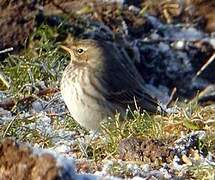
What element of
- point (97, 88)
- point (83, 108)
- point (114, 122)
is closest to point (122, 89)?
point (97, 88)

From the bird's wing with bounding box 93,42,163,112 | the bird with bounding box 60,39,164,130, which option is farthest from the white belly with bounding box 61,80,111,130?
the bird's wing with bounding box 93,42,163,112

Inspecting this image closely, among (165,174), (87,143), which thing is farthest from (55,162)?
(87,143)

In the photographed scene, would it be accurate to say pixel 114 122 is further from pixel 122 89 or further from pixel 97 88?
pixel 122 89

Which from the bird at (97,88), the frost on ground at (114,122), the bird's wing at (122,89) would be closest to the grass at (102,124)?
the frost on ground at (114,122)

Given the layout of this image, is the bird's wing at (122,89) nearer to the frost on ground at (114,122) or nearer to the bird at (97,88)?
the bird at (97,88)

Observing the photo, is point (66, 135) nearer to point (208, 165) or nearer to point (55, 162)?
point (208, 165)

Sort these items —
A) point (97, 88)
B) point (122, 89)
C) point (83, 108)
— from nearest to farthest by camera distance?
point (83, 108) < point (97, 88) < point (122, 89)
